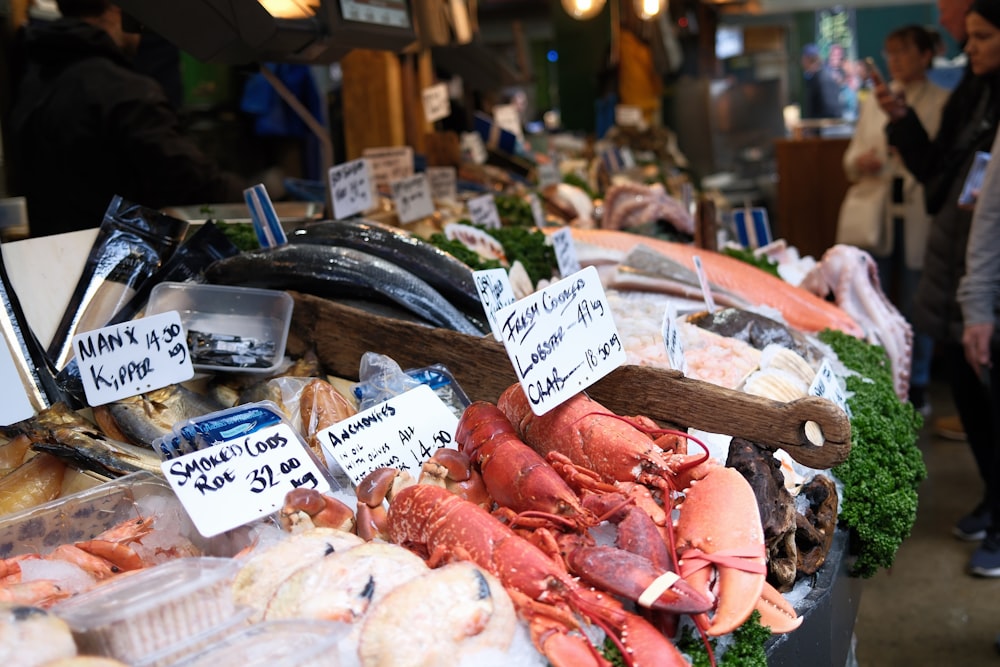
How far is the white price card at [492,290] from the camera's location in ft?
7.99

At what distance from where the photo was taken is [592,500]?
5.59ft

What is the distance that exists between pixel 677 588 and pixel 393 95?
4.74 m

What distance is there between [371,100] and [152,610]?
15.7 ft

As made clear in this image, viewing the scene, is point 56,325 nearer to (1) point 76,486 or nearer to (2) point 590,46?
(1) point 76,486

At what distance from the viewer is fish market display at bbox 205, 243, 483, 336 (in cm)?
273

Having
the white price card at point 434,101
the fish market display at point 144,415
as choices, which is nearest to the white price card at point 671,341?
the fish market display at point 144,415

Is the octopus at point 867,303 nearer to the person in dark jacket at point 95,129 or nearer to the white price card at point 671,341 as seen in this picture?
the white price card at point 671,341

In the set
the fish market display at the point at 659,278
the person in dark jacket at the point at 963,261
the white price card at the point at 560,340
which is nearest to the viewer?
the white price card at the point at 560,340

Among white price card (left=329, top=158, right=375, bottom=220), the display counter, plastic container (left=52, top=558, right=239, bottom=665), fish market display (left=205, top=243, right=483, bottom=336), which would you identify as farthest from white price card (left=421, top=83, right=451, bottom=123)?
plastic container (left=52, top=558, right=239, bottom=665)

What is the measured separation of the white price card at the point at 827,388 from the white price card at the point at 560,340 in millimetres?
639

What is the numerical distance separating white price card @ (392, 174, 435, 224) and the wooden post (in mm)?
1406

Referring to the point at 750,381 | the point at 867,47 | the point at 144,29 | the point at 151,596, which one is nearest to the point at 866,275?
the point at 750,381

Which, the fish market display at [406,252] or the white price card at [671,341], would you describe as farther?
the fish market display at [406,252]

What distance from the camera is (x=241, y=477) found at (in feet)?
6.03
